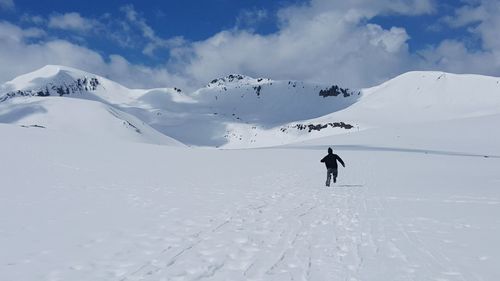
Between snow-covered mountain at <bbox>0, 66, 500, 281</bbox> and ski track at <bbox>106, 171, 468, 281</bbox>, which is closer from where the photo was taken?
ski track at <bbox>106, 171, 468, 281</bbox>

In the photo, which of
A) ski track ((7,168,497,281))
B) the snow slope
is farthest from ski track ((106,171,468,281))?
the snow slope

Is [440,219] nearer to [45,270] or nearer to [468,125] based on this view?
[45,270]

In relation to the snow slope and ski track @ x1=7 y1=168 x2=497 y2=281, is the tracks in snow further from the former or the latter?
the snow slope

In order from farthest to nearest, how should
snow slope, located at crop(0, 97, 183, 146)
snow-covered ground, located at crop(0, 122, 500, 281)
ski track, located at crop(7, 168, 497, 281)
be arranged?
snow slope, located at crop(0, 97, 183, 146), snow-covered ground, located at crop(0, 122, 500, 281), ski track, located at crop(7, 168, 497, 281)

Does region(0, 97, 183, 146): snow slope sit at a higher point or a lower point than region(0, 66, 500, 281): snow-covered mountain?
higher

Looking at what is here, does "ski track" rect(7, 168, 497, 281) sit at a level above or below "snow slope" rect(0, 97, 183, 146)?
below

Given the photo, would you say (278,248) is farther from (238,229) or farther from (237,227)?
(237,227)

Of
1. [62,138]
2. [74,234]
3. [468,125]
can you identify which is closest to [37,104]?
[62,138]

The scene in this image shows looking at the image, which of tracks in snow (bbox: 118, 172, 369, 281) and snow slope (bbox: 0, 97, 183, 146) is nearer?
tracks in snow (bbox: 118, 172, 369, 281)

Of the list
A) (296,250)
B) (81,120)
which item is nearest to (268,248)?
(296,250)

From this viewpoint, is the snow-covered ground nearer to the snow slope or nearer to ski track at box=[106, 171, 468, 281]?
ski track at box=[106, 171, 468, 281]

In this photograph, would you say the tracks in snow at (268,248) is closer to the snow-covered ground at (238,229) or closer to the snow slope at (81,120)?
the snow-covered ground at (238,229)

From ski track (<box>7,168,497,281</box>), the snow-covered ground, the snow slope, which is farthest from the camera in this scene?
the snow slope

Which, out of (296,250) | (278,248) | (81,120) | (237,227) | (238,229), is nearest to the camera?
(296,250)
